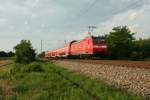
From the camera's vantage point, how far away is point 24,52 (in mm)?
56062

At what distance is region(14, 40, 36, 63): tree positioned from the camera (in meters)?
53.5

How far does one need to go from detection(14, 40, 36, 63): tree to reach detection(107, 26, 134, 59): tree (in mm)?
14365

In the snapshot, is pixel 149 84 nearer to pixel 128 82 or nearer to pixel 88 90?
pixel 128 82

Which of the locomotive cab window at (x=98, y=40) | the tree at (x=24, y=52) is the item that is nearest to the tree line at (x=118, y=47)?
the tree at (x=24, y=52)

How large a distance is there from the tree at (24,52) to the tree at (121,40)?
1436 cm

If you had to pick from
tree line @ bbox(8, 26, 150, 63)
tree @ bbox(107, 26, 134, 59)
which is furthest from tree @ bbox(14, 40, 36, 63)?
tree @ bbox(107, 26, 134, 59)

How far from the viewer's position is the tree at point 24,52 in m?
53.5

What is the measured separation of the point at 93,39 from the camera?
37.4m

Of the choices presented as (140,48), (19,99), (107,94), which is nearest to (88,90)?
(107,94)

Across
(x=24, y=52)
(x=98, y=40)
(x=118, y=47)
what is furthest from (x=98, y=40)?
(x=24, y=52)

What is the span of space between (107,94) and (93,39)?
2750 cm

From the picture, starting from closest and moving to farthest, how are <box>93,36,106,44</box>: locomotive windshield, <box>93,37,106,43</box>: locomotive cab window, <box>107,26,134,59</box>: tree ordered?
<box>93,36,106,44</box>: locomotive windshield → <box>93,37,106,43</box>: locomotive cab window → <box>107,26,134,59</box>: tree

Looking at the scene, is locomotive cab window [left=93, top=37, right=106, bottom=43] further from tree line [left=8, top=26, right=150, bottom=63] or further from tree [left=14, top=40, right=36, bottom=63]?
tree [left=14, top=40, right=36, bottom=63]

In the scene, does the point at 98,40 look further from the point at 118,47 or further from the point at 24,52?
the point at 24,52
